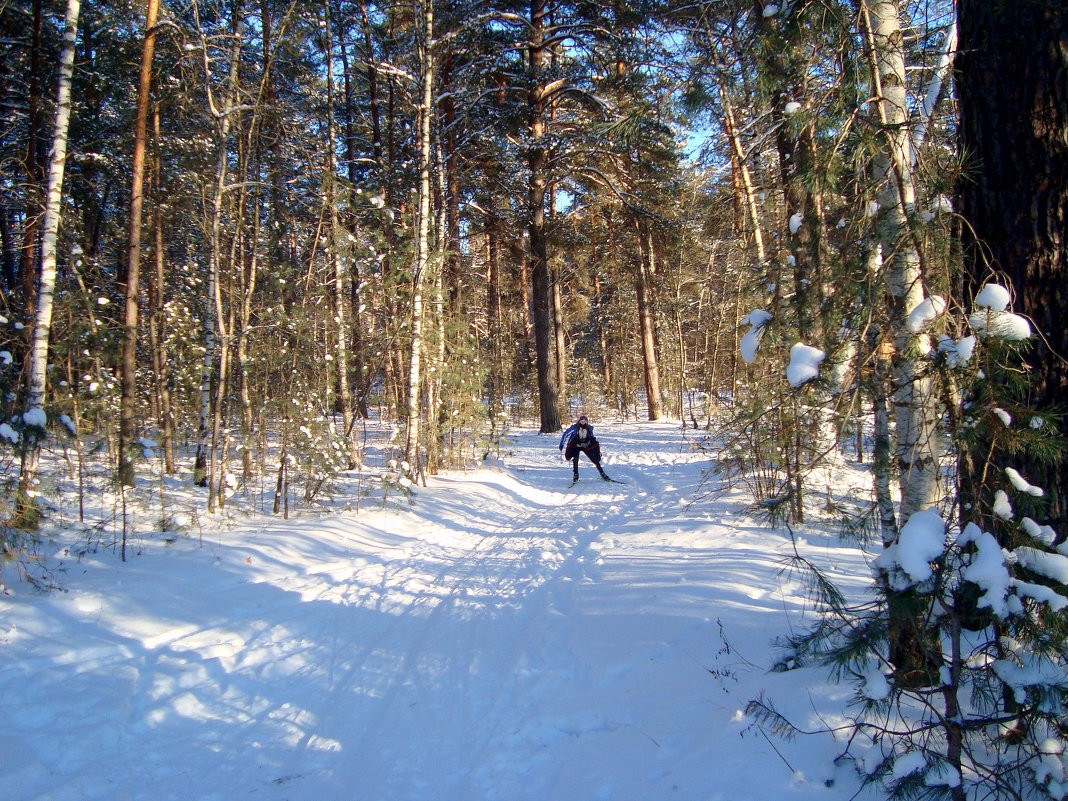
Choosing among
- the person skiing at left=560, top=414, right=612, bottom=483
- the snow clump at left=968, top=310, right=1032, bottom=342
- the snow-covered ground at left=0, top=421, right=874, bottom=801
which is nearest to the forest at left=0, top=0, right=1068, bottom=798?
the snow clump at left=968, top=310, right=1032, bottom=342

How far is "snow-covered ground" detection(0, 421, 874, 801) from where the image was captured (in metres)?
3.25

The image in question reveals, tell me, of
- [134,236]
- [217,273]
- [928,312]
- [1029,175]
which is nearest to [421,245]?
[217,273]

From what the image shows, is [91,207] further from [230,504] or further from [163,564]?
[163,564]

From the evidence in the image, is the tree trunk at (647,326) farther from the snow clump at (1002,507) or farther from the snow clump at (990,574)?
the snow clump at (990,574)

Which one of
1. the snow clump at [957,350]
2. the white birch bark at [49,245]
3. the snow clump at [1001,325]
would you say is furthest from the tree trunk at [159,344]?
the snow clump at [1001,325]

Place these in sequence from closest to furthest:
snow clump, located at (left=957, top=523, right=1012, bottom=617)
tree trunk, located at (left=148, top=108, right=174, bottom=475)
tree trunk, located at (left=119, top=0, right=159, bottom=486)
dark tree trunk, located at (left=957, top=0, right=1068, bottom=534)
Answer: snow clump, located at (left=957, top=523, right=1012, bottom=617) < dark tree trunk, located at (left=957, top=0, right=1068, bottom=534) < tree trunk, located at (left=119, top=0, right=159, bottom=486) < tree trunk, located at (left=148, top=108, right=174, bottom=475)

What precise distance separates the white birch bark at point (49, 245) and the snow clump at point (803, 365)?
752 cm

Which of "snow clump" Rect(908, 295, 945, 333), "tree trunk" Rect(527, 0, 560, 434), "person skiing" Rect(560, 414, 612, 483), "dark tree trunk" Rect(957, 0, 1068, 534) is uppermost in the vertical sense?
"tree trunk" Rect(527, 0, 560, 434)

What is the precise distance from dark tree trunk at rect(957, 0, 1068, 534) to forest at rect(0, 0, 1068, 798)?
0.05 ft

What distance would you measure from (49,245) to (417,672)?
22.6ft

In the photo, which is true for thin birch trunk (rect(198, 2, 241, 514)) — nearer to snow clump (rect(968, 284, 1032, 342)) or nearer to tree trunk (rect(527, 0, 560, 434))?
tree trunk (rect(527, 0, 560, 434))

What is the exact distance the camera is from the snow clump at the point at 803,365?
7.43 ft

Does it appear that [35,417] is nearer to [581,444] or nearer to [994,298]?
[994,298]

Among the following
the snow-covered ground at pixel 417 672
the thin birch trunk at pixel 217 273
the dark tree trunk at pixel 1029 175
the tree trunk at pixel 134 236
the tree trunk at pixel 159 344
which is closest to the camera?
the dark tree trunk at pixel 1029 175
